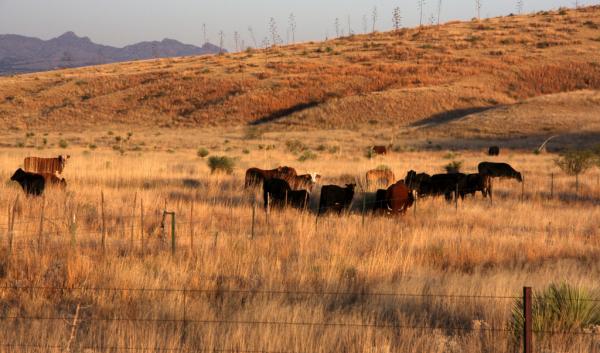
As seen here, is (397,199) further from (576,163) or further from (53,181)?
(576,163)

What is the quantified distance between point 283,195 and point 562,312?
27.4ft

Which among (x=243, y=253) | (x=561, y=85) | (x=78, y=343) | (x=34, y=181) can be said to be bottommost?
(x=78, y=343)

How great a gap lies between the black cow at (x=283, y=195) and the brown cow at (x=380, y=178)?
553 cm

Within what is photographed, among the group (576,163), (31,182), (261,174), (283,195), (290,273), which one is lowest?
(290,273)

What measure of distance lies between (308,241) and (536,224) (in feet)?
18.5

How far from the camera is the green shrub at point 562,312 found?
614 centimetres

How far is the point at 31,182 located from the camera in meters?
15.1

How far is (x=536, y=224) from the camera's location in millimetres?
13109

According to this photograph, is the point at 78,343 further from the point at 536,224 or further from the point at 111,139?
the point at 111,139

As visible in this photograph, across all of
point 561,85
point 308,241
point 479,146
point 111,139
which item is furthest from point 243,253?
point 561,85

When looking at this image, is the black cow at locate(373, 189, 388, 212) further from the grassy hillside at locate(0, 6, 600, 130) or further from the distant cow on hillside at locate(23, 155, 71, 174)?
the grassy hillside at locate(0, 6, 600, 130)

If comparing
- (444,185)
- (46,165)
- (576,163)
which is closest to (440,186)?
(444,185)

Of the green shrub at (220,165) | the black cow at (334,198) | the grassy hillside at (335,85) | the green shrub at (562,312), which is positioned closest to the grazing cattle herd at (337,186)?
the black cow at (334,198)

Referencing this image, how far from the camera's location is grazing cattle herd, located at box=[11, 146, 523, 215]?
13.6 m
